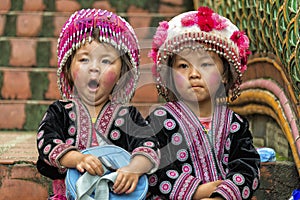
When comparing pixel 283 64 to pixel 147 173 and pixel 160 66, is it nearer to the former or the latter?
pixel 160 66

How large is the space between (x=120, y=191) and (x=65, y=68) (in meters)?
0.71

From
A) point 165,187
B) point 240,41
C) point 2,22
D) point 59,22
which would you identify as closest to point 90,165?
point 165,187

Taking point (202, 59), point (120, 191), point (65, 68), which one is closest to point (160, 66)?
point (202, 59)

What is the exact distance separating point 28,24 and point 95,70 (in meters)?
3.01

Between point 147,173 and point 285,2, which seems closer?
point 147,173

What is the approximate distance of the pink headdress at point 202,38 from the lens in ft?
11.0

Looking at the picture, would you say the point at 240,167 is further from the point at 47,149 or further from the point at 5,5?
the point at 5,5

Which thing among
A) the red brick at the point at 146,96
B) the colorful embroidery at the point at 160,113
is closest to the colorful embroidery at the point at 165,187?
the colorful embroidery at the point at 160,113

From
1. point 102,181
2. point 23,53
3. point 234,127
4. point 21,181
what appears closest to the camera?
point 102,181

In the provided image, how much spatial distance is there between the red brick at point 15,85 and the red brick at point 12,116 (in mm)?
135

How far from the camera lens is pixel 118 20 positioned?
134 inches

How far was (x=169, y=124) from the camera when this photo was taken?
3.35 m

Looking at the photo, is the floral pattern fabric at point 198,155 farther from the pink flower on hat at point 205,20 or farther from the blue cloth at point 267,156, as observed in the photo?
the blue cloth at point 267,156

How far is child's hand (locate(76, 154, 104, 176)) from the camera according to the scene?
3047 mm
